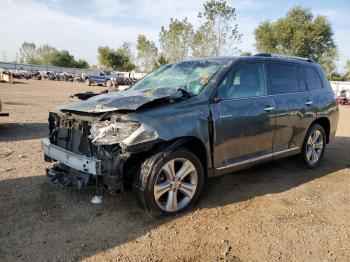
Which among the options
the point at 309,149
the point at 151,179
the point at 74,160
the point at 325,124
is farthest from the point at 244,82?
the point at 325,124

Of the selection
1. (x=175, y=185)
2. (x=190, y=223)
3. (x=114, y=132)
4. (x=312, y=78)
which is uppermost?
(x=312, y=78)

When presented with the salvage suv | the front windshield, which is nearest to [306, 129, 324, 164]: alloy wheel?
the salvage suv

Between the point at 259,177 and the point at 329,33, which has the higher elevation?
the point at 329,33

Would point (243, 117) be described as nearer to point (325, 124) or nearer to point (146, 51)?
point (325, 124)

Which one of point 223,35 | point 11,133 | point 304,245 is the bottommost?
point 304,245

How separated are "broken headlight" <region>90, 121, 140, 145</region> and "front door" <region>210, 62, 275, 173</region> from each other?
110 centimetres

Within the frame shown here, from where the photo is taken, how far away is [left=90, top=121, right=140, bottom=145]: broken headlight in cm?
368

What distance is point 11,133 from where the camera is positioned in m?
8.23

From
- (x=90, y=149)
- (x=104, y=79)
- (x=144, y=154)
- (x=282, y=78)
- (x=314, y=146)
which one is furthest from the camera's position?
(x=104, y=79)

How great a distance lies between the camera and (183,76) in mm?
4922

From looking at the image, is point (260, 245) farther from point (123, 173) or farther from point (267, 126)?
point (267, 126)

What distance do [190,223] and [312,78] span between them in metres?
3.78

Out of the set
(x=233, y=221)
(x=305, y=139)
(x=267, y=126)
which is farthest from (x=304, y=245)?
(x=305, y=139)

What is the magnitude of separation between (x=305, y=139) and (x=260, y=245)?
302cm
